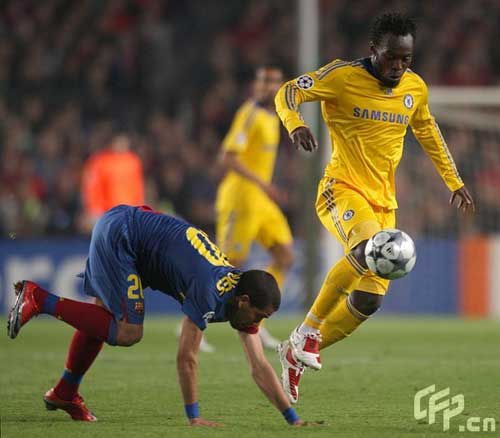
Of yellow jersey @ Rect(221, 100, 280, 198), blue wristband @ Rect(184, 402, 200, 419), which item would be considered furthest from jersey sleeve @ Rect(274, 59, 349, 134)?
yellow jersey @ Rect(221, 100, 280, 198)

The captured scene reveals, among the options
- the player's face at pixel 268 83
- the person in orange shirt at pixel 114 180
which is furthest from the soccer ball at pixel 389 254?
the person in orange shirt at pixel 114 180

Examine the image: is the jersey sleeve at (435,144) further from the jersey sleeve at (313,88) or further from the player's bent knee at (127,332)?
the player's bent knee at (127,332)

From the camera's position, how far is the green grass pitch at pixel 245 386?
6.04 meters

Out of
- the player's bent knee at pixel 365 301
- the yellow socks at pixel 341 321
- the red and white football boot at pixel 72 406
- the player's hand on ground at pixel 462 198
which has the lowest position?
the red and white football boot at pixel 72 406

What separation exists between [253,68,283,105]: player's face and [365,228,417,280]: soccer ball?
371 cm

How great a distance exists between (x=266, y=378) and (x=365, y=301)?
159 cm

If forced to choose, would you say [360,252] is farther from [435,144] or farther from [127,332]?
[127,332]

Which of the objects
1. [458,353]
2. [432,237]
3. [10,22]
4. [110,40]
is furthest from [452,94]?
[10,22]

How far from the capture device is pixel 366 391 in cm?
759

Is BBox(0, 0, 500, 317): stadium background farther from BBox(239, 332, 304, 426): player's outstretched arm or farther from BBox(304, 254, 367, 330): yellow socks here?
BBox(239, 332, 304, 426): player's outstretched arm

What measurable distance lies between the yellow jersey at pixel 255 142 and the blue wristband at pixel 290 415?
4.59 meters

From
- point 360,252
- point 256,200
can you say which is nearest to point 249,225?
point 256,200

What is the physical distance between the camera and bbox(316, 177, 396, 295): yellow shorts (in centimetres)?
720

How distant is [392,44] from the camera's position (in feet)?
23.2
